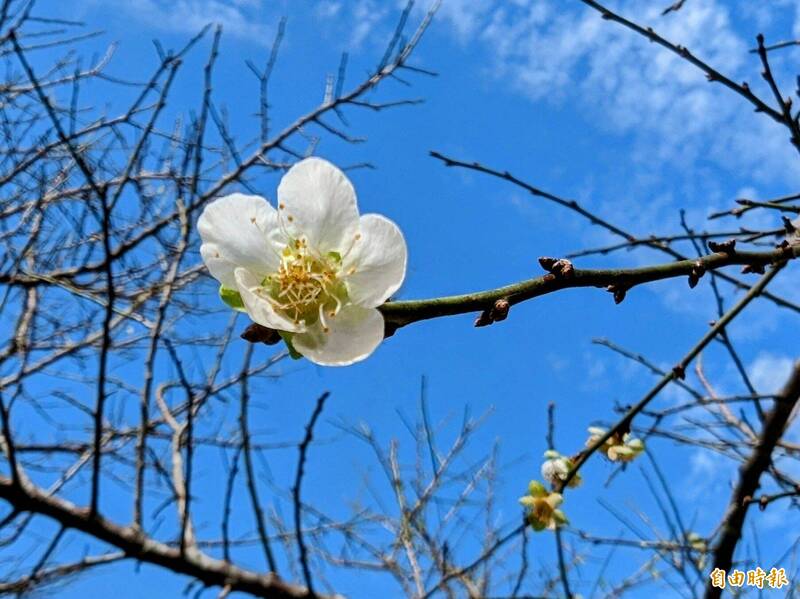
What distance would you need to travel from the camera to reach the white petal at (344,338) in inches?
35.7

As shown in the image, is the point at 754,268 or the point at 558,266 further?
the point at 754,268

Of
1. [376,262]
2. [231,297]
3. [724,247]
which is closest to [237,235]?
[231,297]

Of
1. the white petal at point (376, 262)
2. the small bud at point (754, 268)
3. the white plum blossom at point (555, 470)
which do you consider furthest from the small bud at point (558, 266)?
the white plum blossom at point (555, 470)

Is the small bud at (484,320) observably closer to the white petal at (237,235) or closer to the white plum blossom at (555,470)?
the white petal at (237,235)

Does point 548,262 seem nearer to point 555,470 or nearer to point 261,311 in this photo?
point 261,311

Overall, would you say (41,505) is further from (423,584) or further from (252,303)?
(423,584)

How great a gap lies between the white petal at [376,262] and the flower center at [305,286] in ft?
0.07

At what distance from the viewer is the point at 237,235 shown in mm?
994

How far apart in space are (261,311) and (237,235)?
156 mm

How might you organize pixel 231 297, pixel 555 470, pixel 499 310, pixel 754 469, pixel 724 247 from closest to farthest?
pixel 499 310, pixel 231 297, pixel 724 247, pixel 754 469, pixel 555 470

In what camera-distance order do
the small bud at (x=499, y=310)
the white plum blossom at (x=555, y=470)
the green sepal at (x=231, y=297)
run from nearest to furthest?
1. the small bud at (x=499, y=310)
2. the green sepal at (x=231, y=297)
3. the white plum blossom at (x=555, y=470)

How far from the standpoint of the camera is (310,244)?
103cm

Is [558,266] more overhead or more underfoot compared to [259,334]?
more overhead

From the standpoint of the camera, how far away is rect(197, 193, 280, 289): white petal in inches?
38.1
